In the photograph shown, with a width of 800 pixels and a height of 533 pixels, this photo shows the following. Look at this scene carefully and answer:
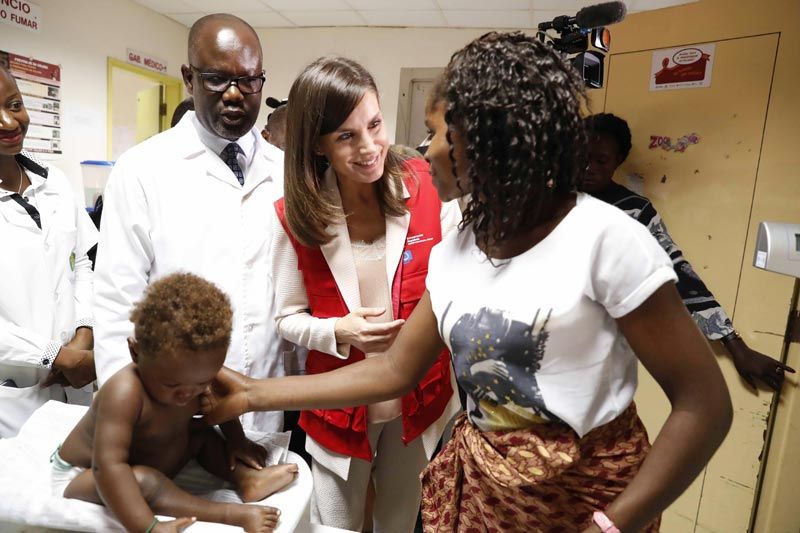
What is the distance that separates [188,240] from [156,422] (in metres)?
0.60

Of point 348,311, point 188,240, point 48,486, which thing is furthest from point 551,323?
point 188,240

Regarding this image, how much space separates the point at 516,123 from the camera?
72 centimetres

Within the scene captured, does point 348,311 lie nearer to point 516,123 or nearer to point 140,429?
point 140,429

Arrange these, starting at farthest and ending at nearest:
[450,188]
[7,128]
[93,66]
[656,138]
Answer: [93,66] → [656,138] → [7,128] → [450,188]

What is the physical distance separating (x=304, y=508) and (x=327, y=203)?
0.70 metres

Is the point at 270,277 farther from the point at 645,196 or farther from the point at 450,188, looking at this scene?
the point at 645,196

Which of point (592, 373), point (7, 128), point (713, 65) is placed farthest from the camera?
point (713, 65)

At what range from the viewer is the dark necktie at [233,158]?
1.47m

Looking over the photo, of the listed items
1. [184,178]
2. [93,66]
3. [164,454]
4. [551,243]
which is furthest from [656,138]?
[93,66]

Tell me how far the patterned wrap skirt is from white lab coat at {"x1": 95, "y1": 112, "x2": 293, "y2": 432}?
28.7 inches

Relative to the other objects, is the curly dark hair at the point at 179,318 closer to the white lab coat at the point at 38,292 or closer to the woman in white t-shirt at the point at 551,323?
the woman in white t-shirt at the point at 551,323

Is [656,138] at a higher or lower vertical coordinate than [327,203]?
higher

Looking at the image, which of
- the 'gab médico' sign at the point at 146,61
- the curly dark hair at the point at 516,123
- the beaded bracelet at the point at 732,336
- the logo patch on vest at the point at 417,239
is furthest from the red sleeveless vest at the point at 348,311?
the 'gab médico' sign at the point at 146,61

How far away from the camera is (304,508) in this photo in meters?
0.91
